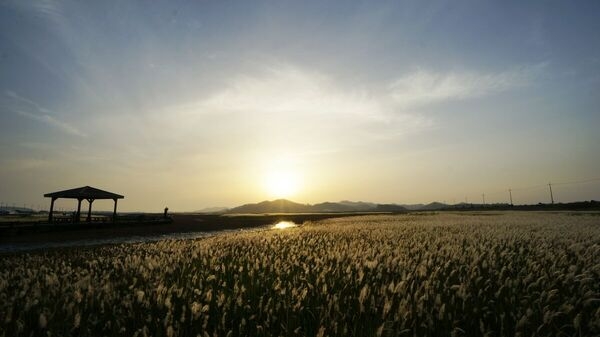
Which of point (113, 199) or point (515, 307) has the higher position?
point (113, 199)

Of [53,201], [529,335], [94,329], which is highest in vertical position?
[53,201]

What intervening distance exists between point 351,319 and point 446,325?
101 cm

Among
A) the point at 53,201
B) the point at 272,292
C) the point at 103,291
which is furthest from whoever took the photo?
the point at 53,201

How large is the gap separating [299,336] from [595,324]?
3214 millimetres

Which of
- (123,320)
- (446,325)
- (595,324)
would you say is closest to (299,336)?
(446,325)

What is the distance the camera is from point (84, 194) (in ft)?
110

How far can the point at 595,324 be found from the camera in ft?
12.0

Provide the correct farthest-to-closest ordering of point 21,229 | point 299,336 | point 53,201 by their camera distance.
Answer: point 53,201
point 21,229
point 299,336

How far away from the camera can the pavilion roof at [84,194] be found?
32594 mm

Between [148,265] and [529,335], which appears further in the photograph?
[148,265]

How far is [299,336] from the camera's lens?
3486mm

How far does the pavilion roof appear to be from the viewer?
32.6 m

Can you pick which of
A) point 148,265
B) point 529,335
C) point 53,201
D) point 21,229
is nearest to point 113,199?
point 53,201

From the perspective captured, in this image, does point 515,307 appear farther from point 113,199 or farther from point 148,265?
point 113,199
